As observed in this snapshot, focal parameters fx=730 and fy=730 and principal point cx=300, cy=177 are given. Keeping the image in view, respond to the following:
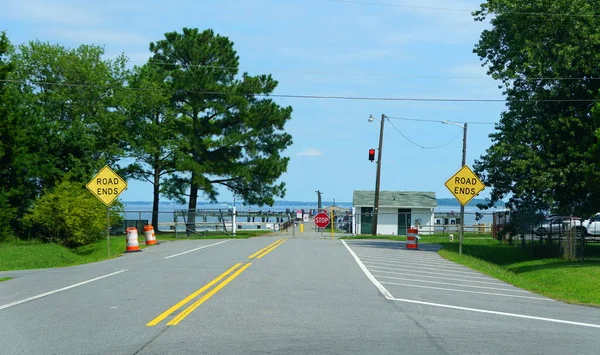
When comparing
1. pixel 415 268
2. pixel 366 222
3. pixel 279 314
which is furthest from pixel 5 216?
pixel 366 222

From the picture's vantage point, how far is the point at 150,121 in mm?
54125

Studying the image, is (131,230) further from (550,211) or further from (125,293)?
(550,211)

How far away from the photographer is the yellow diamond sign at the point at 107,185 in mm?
29938

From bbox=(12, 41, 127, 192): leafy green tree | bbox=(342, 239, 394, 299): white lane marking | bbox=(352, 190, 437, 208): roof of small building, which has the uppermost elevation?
bbox=(12, 41, 127, 192): leafy green tree

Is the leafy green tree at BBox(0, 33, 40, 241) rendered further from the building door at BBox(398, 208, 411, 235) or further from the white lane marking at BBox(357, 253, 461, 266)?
the building door at BBox(398, 208, 411, 235)

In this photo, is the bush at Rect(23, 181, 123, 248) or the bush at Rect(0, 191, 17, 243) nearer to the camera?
the bush at Rect(23, 181, 123, 248)

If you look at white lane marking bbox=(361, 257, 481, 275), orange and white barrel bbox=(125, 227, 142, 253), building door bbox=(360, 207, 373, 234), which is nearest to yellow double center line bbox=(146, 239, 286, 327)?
white lane marking bbox=(361, 257, 481, 275)

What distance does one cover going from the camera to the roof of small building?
67.8 meters

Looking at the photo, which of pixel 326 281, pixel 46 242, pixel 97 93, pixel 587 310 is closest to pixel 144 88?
pixel 97 93

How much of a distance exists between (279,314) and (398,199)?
2287 inches

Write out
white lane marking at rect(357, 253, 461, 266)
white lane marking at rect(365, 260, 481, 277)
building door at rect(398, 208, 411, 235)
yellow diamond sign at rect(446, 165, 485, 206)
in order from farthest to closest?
building door at rect(398, 208, 411, 235), yellow diamond sign at rect(446, 165, 485, 206), white lane marking at rect(357, 253, 461, 266), white lane marking at rect(365, 260, 481, 277)

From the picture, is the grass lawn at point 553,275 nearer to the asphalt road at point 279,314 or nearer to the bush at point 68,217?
the asphalt road at point 279,314

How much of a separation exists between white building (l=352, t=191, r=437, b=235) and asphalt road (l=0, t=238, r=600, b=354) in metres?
46.7

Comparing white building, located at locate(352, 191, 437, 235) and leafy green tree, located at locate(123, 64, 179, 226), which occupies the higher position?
leafy green tree, located at locate(123, 64, 179, 226)
